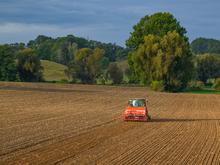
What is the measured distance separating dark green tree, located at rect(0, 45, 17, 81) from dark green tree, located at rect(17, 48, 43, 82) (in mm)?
1684

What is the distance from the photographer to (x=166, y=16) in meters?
113

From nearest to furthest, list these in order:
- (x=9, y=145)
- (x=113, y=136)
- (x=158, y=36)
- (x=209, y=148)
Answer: (x=9, y=145) → (x=209, y=148) → (x=113, y=136) → (x=158, y=36)

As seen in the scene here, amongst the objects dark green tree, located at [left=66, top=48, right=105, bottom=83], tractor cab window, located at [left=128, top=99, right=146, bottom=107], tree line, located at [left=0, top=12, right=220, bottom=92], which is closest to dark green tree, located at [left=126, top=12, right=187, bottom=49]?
tree line, located at [left=0, top=12, right=220, bottom=92]

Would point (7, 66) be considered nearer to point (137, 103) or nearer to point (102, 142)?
point (137, 103)

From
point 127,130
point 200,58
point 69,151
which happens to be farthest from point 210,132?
point 200,58

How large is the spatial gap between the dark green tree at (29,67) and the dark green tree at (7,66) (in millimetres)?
1684

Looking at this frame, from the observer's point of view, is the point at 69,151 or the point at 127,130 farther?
the point at 127,130

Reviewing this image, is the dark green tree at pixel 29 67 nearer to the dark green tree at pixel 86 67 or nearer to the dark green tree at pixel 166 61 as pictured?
the dark green tree at pixel 86 67

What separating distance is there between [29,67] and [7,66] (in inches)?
205

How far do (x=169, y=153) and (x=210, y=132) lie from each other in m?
10.2

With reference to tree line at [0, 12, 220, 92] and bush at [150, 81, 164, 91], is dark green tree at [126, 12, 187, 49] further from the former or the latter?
bush at [150, 81, 164, 91]

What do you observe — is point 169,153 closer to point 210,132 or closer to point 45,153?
point 45,153

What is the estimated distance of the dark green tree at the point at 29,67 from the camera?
13162 cm

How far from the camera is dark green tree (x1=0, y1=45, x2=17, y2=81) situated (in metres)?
130
